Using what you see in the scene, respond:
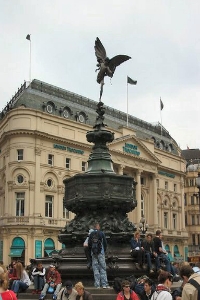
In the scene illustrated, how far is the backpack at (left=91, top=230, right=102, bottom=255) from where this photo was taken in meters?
14.2

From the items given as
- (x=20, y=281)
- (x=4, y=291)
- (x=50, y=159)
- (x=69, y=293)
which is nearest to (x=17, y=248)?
(x=50, y=159)

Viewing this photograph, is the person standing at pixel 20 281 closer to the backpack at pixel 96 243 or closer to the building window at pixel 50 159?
the backpack at pixel 96 243

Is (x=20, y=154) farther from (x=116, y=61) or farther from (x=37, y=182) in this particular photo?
(x=116, y=61)

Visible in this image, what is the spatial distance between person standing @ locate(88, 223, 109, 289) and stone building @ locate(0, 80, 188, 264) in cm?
4229

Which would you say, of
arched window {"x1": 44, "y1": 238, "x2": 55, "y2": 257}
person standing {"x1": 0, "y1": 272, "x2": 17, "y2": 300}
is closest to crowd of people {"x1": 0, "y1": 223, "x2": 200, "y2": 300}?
person standing {"x1": 0, "y1": 272, "x2": 17, "y2": 300}

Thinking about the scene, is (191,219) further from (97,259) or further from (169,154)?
(97,259)

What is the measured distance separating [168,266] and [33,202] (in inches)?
1669

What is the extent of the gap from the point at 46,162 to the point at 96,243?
45.7 metres

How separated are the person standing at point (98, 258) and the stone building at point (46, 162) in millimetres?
42294

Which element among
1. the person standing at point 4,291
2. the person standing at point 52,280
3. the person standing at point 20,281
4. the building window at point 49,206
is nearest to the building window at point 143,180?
the building window at point 49,206

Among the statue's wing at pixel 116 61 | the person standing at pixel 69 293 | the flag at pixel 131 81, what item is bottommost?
the person standing at pixel 69 293

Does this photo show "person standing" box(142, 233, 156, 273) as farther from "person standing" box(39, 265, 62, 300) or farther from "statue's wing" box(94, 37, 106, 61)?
"statue's wing" box(94, 37, 106, 61)

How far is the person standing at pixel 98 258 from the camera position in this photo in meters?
14.0

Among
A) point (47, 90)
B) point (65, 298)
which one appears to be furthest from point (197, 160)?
point (65, 298)
